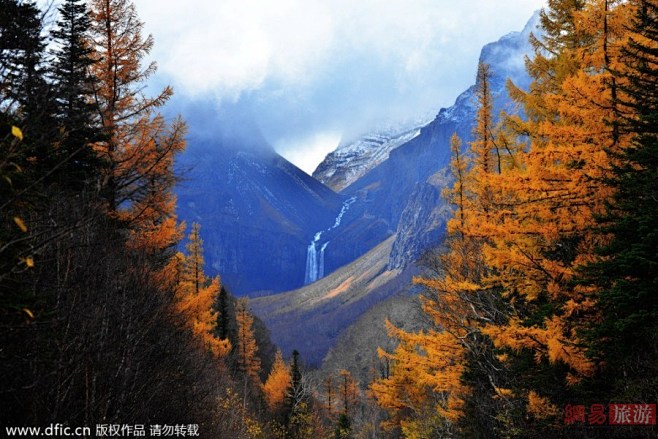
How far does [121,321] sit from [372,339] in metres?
123

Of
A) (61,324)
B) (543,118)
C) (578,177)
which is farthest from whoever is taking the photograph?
(543,118)

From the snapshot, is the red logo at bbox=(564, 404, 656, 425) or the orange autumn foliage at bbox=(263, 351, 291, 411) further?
the orange autumn foliage at bbox=(263, 351, 291, 411)

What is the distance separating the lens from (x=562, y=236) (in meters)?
9.12

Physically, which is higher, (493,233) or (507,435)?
(493,233)

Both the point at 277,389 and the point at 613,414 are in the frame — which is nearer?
the point at 613,414

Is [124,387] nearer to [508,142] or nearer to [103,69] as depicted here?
[103,69]

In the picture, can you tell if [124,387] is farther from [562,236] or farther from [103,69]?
[103,69]

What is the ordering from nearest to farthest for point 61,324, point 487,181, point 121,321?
point 61,324 → point 121,321 → point 487,181

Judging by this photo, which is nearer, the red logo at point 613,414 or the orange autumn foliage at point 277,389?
the red logo at point 613,414

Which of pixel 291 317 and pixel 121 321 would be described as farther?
pixel 291 317

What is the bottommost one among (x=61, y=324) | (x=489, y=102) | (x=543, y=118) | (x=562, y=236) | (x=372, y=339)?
(x=372, y=339)

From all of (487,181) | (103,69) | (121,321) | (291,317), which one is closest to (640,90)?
(487,181)

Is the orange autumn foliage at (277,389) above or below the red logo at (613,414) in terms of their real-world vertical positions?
below

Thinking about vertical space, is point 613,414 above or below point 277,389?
above
